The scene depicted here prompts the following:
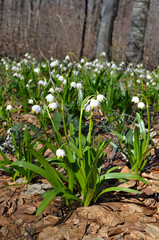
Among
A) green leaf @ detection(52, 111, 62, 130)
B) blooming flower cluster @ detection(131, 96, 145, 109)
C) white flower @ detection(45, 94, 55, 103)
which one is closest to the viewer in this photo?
white flower @ detection(45, 94, 55, 103)

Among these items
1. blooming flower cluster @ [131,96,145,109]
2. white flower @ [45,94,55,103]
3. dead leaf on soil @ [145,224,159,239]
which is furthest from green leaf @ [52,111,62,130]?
dead leaf on soil @ [145,224,159,239]

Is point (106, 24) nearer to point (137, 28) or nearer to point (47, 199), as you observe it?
point (137, 28)

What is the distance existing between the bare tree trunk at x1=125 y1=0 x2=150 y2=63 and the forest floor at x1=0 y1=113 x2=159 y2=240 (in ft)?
23.3

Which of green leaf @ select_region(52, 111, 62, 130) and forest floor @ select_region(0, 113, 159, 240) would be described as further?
green leaf @ select_region(52, 111, 62, 130)

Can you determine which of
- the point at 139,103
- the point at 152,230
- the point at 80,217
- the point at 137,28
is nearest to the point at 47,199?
the point at 80,217

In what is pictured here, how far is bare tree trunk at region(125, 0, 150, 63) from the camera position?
26.5 feet

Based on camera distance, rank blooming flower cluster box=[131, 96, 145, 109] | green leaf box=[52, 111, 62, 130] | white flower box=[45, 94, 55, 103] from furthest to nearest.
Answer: green leaf box=[52, 111, 62, 130] < blooming flower cluster box=[131, 96, 145, 109] < white flower box=[45, 94, 55, 103]

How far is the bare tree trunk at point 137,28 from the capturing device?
26.5 feet

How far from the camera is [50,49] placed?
477 inches

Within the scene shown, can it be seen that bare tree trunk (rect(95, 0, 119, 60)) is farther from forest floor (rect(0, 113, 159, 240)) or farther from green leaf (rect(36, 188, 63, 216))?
green leaf (rect(36, 188, 63, 216))

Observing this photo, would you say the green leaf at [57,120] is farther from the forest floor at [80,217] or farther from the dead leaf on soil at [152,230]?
the dead leaf on soil at [152,230]

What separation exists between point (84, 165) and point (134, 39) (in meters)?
7.73

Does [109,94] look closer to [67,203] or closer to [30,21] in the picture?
[67,203]

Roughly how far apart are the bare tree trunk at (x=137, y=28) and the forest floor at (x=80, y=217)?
279 inches
